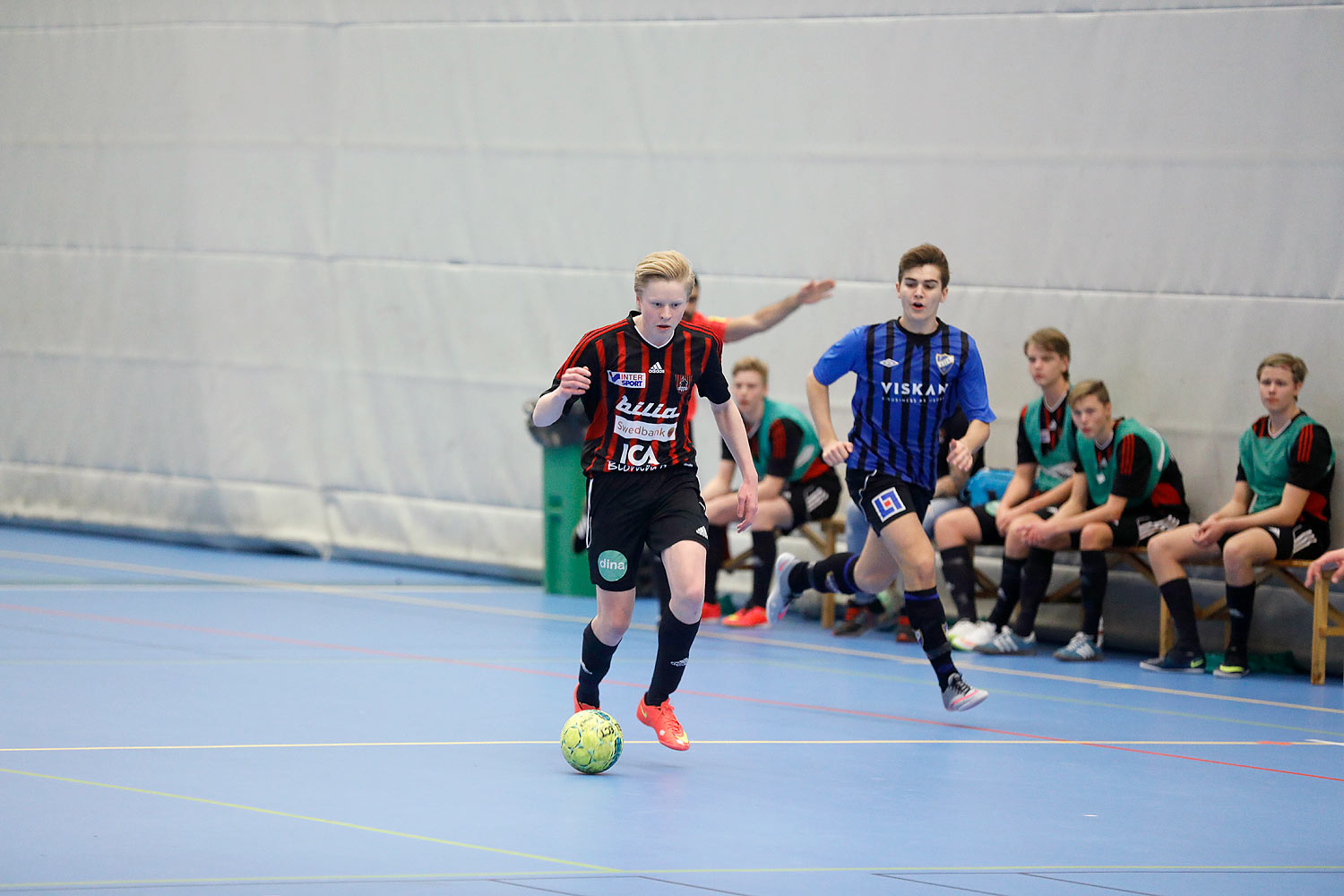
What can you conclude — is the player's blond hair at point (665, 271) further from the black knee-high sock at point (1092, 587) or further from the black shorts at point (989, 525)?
the black shorts at point (989, 525)

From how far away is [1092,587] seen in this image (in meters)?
9.66

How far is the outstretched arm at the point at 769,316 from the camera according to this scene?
335 inches

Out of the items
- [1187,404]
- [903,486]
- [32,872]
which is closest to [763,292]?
[1187,404]

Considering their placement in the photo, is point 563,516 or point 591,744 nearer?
point 591,744

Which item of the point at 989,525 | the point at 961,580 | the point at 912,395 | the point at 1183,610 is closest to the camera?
the point at 912,395

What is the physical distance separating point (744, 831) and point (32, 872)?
77.8 inches

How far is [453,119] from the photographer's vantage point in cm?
1291

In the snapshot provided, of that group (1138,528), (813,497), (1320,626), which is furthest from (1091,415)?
(813,497)

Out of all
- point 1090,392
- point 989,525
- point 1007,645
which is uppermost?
point 1090,392

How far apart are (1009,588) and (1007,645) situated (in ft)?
1.08

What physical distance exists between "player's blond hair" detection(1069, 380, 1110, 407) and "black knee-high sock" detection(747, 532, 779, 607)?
2122 mm

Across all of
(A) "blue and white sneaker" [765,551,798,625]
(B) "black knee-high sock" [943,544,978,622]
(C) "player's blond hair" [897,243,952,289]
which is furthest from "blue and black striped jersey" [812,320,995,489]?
(B) "black knee-high sock" [943,544,978,622]

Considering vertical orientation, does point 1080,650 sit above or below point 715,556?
below

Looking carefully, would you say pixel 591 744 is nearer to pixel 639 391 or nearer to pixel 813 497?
pixel 639 391
